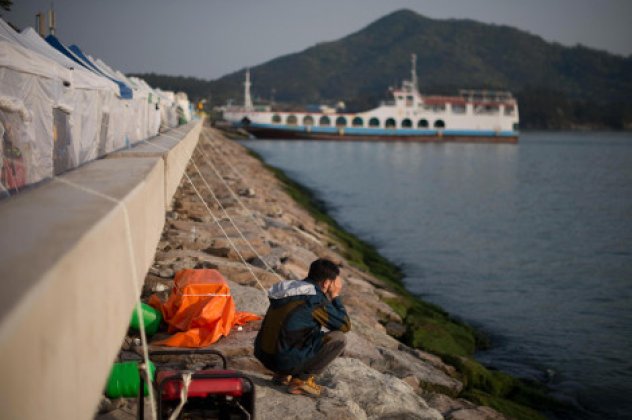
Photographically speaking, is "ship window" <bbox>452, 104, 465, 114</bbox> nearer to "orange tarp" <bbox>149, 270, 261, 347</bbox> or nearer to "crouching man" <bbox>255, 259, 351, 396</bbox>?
"orange tarp" <bbox>149, 270, 261, 347</bbox>

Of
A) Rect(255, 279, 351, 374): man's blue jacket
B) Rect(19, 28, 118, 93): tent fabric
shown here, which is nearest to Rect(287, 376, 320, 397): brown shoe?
Rect(255, 279, 351, 374): man's blue jacket

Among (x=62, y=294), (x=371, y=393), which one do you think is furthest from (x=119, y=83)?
(x=62, y=294)

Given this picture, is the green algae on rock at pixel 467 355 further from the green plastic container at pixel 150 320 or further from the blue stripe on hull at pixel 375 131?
the blue stripe on hull at pixel 375 131

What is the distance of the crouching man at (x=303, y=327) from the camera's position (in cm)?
479

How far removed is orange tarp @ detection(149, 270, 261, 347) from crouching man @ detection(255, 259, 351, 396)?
76 cm

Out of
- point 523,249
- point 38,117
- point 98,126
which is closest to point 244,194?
point 98,126

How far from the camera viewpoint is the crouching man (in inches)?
189

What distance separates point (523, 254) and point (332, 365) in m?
14.8

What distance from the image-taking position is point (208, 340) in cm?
557

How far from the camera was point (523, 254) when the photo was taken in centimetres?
1981

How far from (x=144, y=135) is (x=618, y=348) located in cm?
996

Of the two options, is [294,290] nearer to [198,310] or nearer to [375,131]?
[198,310]

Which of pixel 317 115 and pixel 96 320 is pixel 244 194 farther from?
pixel 317 115

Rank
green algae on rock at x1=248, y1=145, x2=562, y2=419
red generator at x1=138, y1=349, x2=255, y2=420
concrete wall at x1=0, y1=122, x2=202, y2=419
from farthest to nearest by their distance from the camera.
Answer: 1. green algae on rock at x1=248, y1=145, x2=562, y2=419
2. red generator at x1=138, y1=349, x2=255, y2=420
3. concrete wall at x1=0, y1=122, x2=202, y2=419
